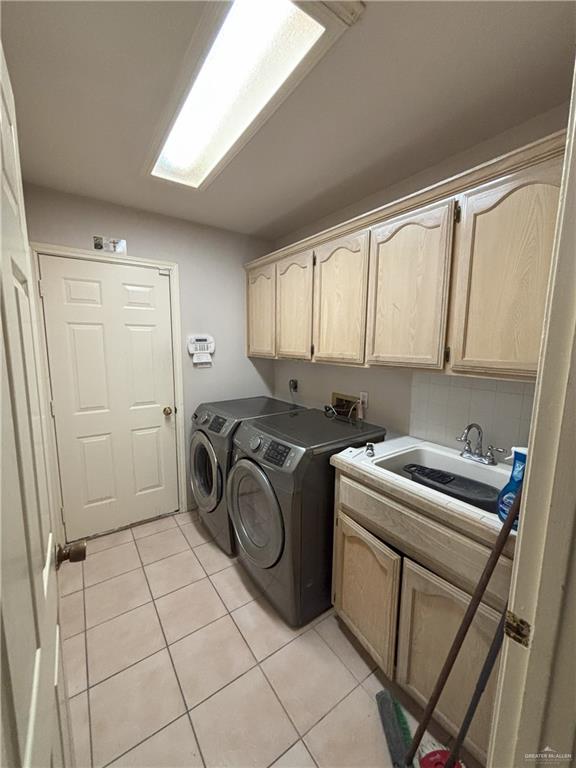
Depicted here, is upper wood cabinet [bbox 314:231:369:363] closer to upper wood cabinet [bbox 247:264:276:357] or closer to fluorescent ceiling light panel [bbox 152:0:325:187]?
upper wood cabinet [bbox 247:264:276:357]

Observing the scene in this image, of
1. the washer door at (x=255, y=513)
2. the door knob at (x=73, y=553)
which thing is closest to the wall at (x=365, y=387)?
the washer door at (x=255, y=513)

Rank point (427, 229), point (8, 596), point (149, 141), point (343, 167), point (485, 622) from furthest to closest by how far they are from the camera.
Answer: point (343, 167) < point (149, 141) < point (427, 229) < point (485, 622) < point (8, 596)

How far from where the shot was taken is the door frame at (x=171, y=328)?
6.36 feet

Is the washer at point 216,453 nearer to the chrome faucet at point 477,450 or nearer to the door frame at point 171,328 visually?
the door frame at point 171,328

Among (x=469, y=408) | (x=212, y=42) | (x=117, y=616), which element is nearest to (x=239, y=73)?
(x=212, y=42)

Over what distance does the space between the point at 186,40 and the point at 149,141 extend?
0.57 m

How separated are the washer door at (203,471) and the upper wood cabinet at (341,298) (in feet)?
3.39

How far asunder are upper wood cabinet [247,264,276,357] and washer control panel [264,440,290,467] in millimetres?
994

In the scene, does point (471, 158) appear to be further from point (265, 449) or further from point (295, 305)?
point (265, 449)

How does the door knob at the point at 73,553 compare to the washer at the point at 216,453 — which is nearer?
the door knob at the point at 73,553

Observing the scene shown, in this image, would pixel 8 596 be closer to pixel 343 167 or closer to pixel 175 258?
pixel 343 167

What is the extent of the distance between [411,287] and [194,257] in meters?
1.79

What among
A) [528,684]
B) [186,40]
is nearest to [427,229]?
[186,40]

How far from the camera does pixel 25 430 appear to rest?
21.9 inches
